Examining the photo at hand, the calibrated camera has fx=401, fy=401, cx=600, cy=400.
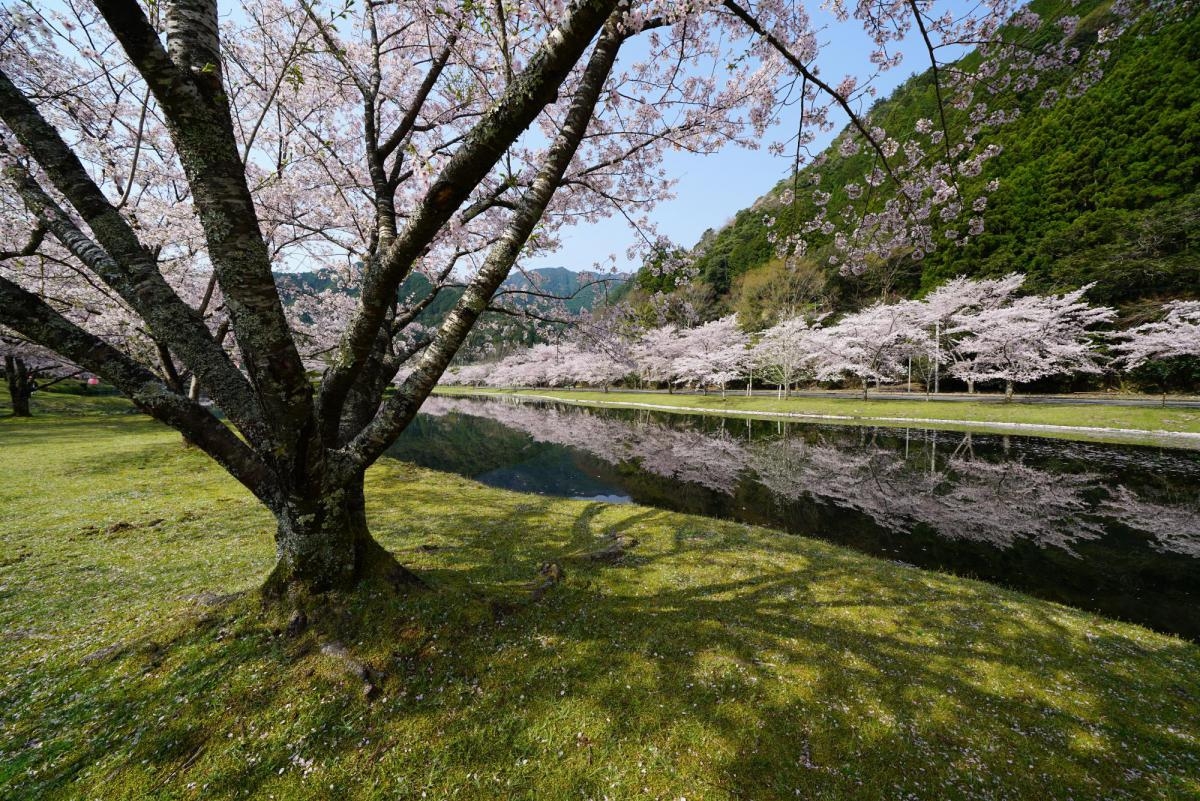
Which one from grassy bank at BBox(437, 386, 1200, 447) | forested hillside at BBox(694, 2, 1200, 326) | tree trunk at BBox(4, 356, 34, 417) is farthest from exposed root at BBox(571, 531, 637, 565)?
tree trunk at BBox(4, 356, 34, 417)

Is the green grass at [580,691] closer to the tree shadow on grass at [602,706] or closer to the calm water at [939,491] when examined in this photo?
the tree shadow on grass at [602,706]

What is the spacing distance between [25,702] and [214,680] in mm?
1493

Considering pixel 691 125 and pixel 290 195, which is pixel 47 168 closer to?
pixel 691 125

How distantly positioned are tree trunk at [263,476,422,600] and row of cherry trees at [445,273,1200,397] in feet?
61.3

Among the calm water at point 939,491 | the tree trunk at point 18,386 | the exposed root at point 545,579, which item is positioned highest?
the tree trunk at point 18,386

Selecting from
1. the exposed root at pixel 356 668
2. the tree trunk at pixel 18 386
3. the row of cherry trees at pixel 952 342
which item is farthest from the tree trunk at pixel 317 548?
the tree trunk at pixel 18 386

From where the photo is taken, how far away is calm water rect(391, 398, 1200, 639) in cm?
858

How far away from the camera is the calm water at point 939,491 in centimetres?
858

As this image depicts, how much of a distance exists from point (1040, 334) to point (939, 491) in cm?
3059

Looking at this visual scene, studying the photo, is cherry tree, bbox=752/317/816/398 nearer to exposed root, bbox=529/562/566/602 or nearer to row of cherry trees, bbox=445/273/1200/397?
row of cherry trees, bbox=445/273/1200/397

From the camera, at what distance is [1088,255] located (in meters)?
33.3

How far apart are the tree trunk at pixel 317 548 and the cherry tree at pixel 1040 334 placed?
4537 cm

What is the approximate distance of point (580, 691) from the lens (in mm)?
3617

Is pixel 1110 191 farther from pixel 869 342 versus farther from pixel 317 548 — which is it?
pixel 317 548
